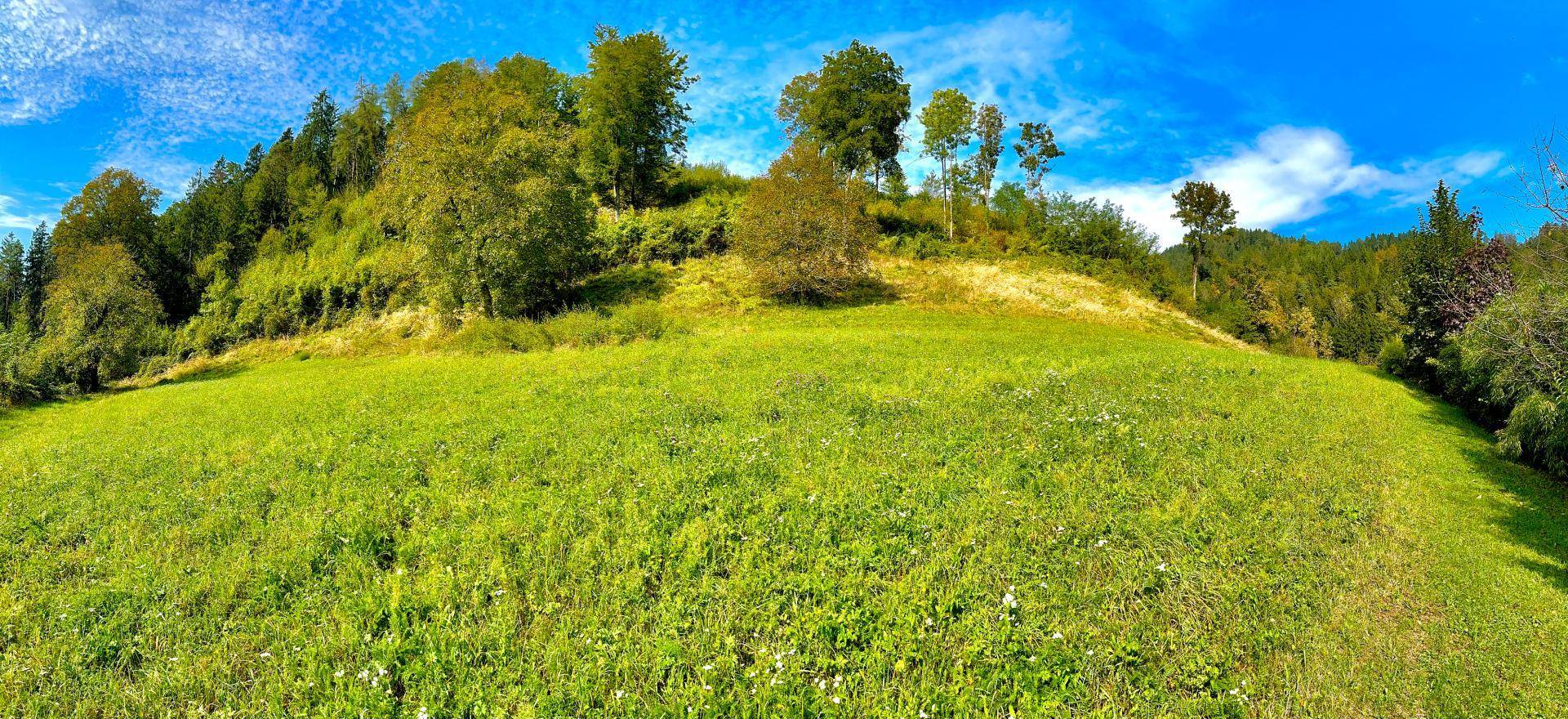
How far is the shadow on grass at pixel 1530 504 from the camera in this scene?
8375 mm

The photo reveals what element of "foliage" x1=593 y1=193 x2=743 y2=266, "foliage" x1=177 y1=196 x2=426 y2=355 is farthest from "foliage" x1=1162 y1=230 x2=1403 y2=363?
"foliage" x1=177 y1=196 x2=426 y2=355

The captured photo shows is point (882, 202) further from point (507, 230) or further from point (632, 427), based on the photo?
point (632, 427)

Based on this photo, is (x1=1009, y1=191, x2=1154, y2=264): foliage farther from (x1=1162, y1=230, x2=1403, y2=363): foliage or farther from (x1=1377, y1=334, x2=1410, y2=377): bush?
(x1=1377, y1=334, x2=1410, y2=377): bush

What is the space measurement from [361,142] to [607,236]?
50096 mm

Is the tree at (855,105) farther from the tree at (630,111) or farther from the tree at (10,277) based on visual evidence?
the tree at (10,277)

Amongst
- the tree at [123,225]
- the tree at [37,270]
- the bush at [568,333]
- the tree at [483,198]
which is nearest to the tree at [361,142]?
the tree at [123,225]

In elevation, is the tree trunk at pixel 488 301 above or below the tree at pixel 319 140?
below

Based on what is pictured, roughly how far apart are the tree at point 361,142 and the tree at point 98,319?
40.4 meters

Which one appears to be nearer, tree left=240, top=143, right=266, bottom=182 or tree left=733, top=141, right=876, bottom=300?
tree left=733, top=141, right=876, bottom=300

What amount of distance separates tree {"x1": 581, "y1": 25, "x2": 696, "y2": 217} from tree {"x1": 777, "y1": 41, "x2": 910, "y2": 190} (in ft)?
36.5

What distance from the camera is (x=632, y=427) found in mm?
11445

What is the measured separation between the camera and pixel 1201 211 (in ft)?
192

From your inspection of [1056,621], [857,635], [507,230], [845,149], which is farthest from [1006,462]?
[845,149]

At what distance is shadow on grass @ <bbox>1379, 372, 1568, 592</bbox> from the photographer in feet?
27.5
